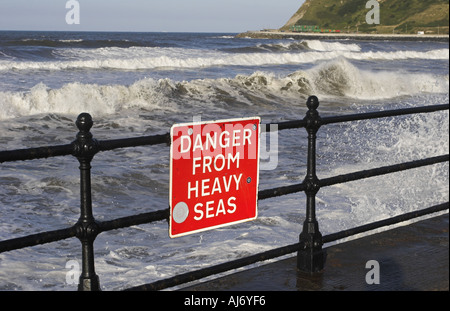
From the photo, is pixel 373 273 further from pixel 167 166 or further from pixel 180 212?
pixel 167 166

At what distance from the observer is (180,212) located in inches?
130

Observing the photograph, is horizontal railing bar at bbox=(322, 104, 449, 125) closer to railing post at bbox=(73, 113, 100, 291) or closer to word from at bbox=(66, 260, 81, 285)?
railing post at bbox=(73, 113, 100, 291)

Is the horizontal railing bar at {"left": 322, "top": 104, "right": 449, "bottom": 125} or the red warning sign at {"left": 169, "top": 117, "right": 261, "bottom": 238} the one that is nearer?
the red warning sign at {"left": 169, "top": 117, "right": 261, "bottom": 238}

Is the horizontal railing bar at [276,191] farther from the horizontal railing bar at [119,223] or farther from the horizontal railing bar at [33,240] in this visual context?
the horizontal railing bar at [33,240]

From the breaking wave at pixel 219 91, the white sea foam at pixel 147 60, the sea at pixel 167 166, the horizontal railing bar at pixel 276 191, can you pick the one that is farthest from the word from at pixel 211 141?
the white sea foam at pixel 147 60

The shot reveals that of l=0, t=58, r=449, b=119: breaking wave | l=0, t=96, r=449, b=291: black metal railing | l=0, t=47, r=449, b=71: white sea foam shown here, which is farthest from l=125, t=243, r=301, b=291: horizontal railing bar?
l=0, t=47, r=449, b=71: white sea foam

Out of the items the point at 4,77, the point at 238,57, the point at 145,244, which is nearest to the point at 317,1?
the point at 238,57

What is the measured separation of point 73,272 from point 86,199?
2279 mm

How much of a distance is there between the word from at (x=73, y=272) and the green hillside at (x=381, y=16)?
391 ft

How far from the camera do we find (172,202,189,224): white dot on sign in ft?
10.8

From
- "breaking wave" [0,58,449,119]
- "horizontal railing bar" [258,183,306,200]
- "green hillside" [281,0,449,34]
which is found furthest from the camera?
"green hillside" [281,0,449,34]
